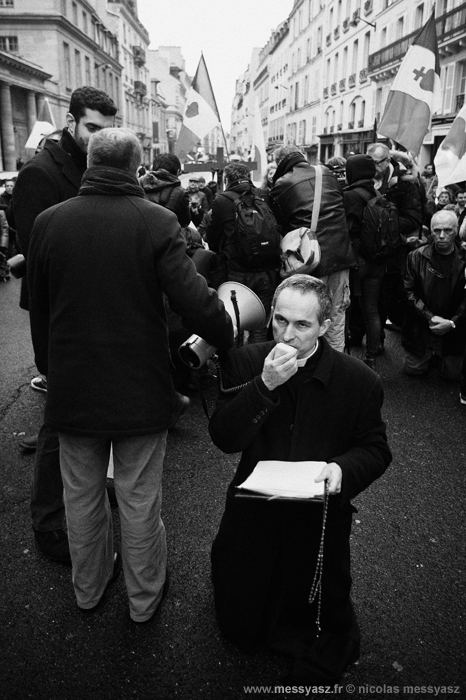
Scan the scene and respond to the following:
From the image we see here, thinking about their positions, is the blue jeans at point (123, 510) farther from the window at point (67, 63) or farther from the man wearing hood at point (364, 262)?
the window at point (67, 63)

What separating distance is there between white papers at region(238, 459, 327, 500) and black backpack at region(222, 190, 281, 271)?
2.65 meters

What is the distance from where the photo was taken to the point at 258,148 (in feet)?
29.2

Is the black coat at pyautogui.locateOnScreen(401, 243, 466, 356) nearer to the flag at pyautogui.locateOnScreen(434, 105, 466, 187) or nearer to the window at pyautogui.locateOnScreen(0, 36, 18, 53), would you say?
the flag at pyautogui.locateOnScreen(434, 105, 466, 187)

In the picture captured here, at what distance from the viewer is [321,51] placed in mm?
42812

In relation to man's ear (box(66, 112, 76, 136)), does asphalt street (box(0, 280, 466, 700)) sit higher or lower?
lower

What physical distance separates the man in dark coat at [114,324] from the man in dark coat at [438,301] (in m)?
3.78

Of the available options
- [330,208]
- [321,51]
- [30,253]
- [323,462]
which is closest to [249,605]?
[323,462]

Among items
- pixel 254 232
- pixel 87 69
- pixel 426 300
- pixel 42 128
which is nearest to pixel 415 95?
pixel 426 300

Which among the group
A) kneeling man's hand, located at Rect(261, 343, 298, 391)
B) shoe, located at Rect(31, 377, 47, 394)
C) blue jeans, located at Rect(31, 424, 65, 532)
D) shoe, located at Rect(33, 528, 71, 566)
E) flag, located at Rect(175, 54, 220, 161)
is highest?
flag, located at Rect(175, 54, 220, 161)

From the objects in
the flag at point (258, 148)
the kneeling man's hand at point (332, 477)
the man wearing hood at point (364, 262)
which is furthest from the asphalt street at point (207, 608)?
the flag at point (258, 148)

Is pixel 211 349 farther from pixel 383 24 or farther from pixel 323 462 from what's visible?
pixel 383 24

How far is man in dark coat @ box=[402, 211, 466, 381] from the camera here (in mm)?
5488

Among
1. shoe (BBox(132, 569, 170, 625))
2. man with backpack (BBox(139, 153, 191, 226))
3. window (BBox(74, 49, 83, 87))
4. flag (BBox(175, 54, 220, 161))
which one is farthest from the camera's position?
window (BBox(74, 49, 83, 87))

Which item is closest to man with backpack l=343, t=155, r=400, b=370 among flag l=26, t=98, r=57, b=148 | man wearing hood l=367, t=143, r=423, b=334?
man wearing hood l=367, t=143, r=423, b=334
